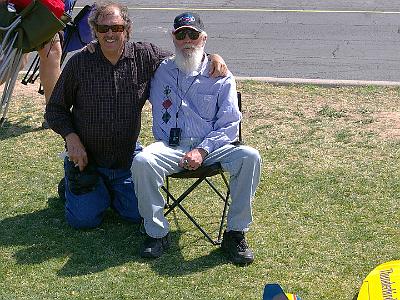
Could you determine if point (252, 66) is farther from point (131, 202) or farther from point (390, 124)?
point (131, 202)

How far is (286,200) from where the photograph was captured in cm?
544

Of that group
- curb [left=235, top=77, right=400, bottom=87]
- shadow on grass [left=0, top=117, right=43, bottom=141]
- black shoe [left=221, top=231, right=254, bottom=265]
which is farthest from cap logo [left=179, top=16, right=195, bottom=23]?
curb [left=235, top=77, right=400, bottom=87]

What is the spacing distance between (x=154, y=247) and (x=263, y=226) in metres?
0.76

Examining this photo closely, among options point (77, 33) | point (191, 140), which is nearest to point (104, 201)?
point (191, 140)

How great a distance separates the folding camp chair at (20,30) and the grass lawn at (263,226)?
1.05 m

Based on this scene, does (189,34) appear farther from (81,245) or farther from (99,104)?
(81,245)

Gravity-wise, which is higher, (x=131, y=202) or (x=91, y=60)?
(x=91, y=60)

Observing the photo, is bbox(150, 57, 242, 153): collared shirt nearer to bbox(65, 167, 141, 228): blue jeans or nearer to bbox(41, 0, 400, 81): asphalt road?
bbox(65, 167, 141, 228): blue jeans

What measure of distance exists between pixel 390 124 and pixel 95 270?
10.5ft

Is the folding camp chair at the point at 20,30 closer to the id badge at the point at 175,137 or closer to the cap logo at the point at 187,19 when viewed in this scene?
the cap logo at the point at 187,19

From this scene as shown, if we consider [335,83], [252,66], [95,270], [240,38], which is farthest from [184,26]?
[240,38]

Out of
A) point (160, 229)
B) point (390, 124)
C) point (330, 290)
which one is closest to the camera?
point (330, 290)

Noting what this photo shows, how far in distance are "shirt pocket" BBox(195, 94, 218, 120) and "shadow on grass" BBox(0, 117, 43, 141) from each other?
248cm

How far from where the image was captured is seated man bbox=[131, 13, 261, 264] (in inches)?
181
